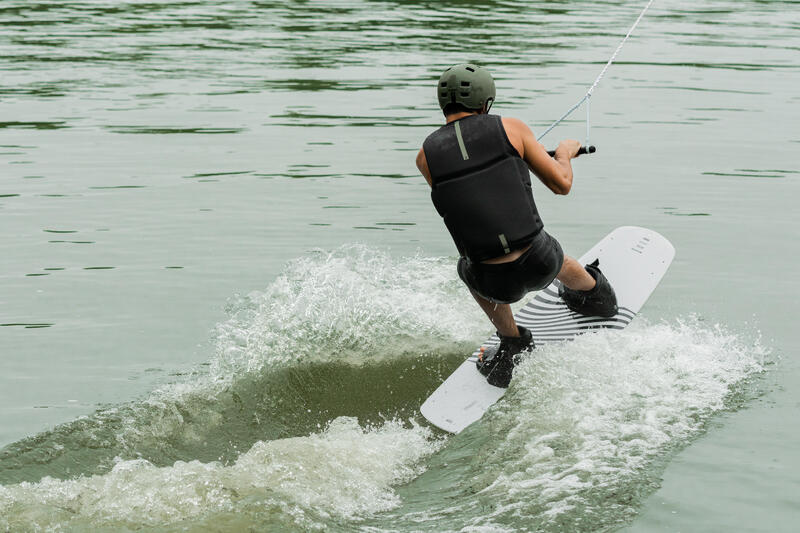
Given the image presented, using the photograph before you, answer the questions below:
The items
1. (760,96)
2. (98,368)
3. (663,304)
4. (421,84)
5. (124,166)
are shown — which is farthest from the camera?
(421,84)

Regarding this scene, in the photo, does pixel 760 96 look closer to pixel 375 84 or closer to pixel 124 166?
pixel 375 84

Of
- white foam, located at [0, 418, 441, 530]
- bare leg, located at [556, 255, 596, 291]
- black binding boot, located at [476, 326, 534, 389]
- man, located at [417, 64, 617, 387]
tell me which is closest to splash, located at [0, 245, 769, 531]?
white foam, located at [0, 418, 441, 530]

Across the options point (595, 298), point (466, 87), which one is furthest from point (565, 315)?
point (466, 87)

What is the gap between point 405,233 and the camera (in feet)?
37.9

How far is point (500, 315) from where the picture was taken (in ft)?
23.9

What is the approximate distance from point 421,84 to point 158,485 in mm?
16042

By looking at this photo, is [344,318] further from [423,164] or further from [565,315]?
[423,164]

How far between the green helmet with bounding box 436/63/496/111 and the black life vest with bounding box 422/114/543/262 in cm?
11

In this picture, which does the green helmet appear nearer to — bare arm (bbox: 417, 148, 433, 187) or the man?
the man

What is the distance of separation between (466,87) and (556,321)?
224 centimetres

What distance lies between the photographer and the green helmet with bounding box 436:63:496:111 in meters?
6.56

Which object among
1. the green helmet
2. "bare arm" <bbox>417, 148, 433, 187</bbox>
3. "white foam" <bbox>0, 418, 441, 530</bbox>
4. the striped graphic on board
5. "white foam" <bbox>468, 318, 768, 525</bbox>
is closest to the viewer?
"white foam" <bbox>0, 418, 441, 530</bbox>

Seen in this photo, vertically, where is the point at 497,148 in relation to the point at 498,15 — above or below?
above

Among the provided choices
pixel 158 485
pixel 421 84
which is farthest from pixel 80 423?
pixel 421 84
